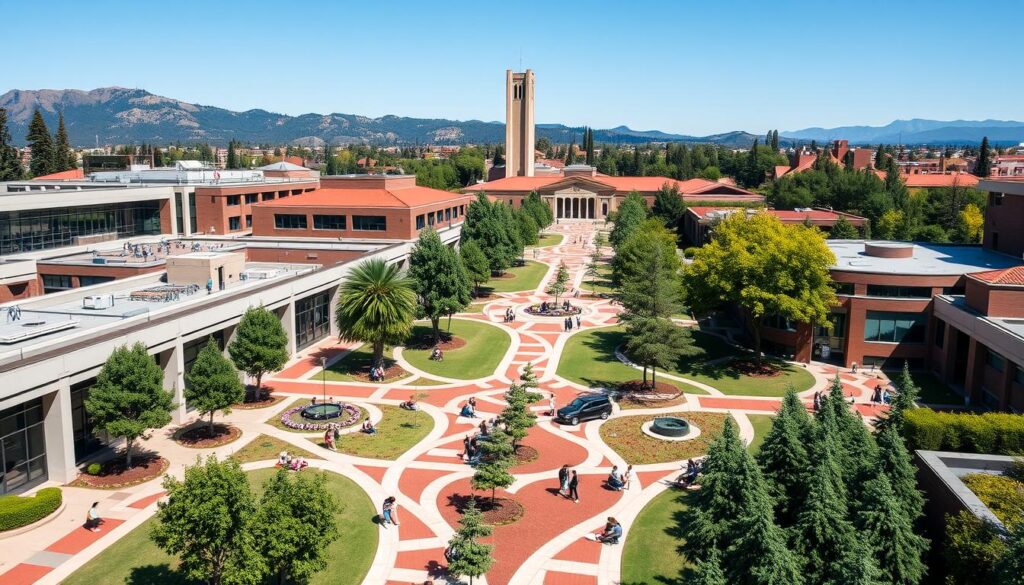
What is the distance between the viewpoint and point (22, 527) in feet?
86.8

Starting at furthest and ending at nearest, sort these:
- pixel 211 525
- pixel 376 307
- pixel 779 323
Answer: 1. pixel 779 323
2. pixel 376 307
3. pixel 211 525

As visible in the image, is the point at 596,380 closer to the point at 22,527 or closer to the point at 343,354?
the point at 343,354

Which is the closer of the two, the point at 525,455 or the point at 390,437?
the point at 525,455

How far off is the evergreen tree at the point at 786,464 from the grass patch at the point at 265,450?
20.3 metres

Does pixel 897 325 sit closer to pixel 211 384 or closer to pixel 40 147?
pixel 211 384

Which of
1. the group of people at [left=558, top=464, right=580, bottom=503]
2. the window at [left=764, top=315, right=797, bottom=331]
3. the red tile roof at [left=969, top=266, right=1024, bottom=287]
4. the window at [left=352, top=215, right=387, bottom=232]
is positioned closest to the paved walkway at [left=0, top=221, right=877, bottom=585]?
the group of people at [left=558, top=464, right=580, bottom=503]

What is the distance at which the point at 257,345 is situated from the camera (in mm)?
38969

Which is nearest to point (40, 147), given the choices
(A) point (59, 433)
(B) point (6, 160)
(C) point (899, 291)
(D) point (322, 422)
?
(B) point (6, 160)

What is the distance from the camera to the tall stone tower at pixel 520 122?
173 meters

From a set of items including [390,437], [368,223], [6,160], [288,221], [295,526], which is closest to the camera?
[295,526]

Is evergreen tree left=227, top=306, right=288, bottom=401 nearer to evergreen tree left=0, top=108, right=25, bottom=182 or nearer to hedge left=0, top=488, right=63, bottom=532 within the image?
hedge left=0, top=488, right=63, bottom=532

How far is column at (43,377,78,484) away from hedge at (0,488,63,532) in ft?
9.33

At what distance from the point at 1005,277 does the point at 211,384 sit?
44.9m

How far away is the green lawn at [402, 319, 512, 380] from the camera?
49094mm
